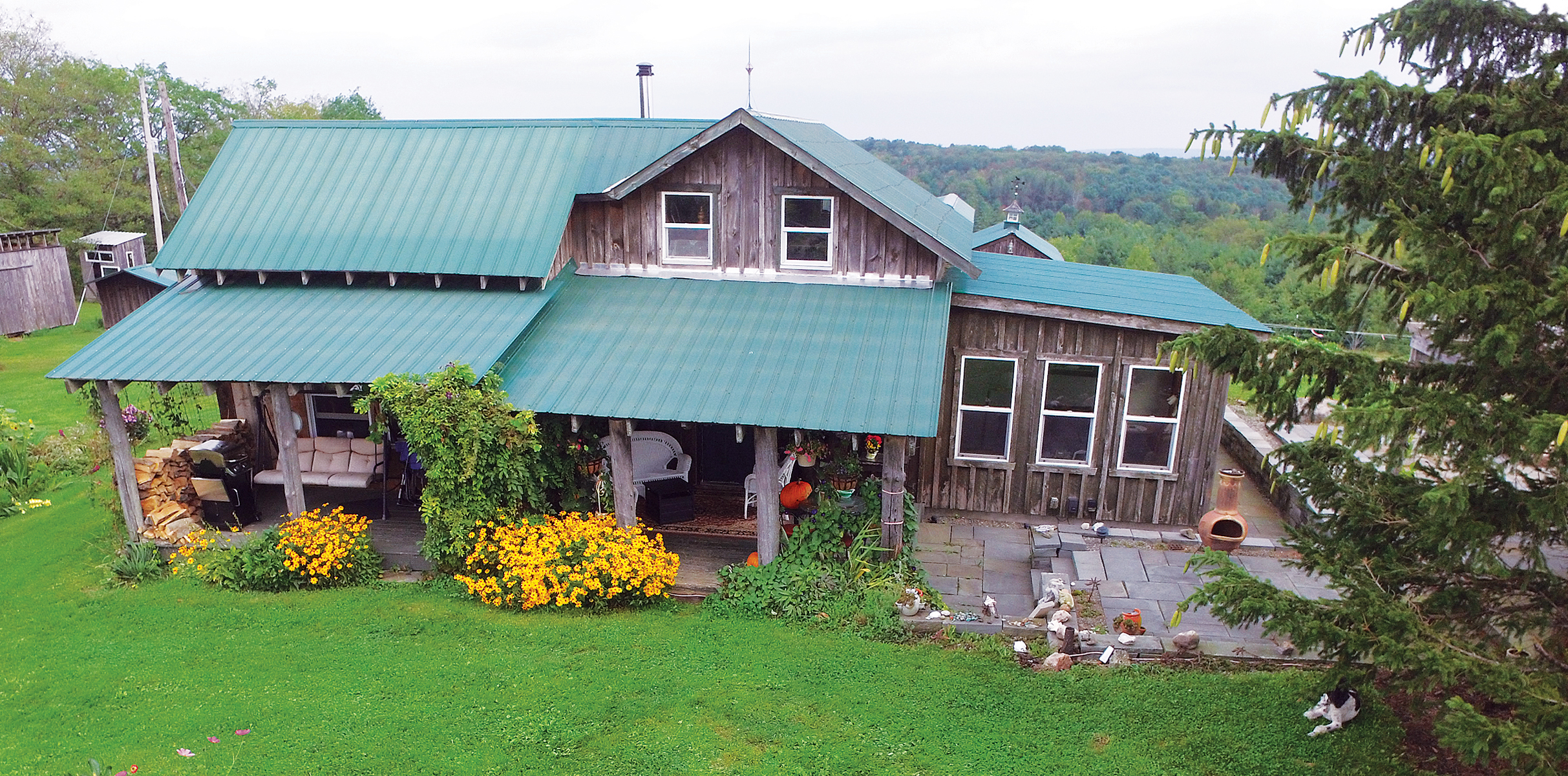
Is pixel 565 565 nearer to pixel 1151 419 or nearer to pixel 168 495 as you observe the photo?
pixel 168 495

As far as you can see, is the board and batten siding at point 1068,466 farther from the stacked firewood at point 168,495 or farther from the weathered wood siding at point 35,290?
the weathered wood siding at point 35,290

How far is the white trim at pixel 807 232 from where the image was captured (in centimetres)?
1227

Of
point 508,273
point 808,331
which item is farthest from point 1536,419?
point 508,273

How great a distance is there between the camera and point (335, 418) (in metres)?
14.3

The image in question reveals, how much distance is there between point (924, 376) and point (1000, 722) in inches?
156

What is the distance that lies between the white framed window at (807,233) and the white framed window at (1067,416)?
138 inches

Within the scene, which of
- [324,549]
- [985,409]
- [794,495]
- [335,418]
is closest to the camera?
[324,549]

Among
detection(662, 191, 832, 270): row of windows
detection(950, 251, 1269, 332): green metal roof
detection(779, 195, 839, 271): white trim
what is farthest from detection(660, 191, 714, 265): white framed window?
detection(950, 251, 1269, 332): green metal roof

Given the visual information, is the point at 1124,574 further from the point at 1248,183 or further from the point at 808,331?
the point at 1248,183

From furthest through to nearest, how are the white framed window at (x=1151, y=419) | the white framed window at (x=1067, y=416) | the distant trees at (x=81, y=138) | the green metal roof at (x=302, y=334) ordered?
the distant trees at (x=81, y=138) < the white framed window at (x=1067, y=416) < the white framed window at (x=1151, y=419) < the green metal roof at (x=302, y=334)

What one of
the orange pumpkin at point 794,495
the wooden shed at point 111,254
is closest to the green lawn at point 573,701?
the orange pumpkin at point 794,495

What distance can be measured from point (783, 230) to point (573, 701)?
6721 millimetres

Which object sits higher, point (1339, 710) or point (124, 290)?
point (124, 290)

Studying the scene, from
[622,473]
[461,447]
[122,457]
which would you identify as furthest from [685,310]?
[122,457]
